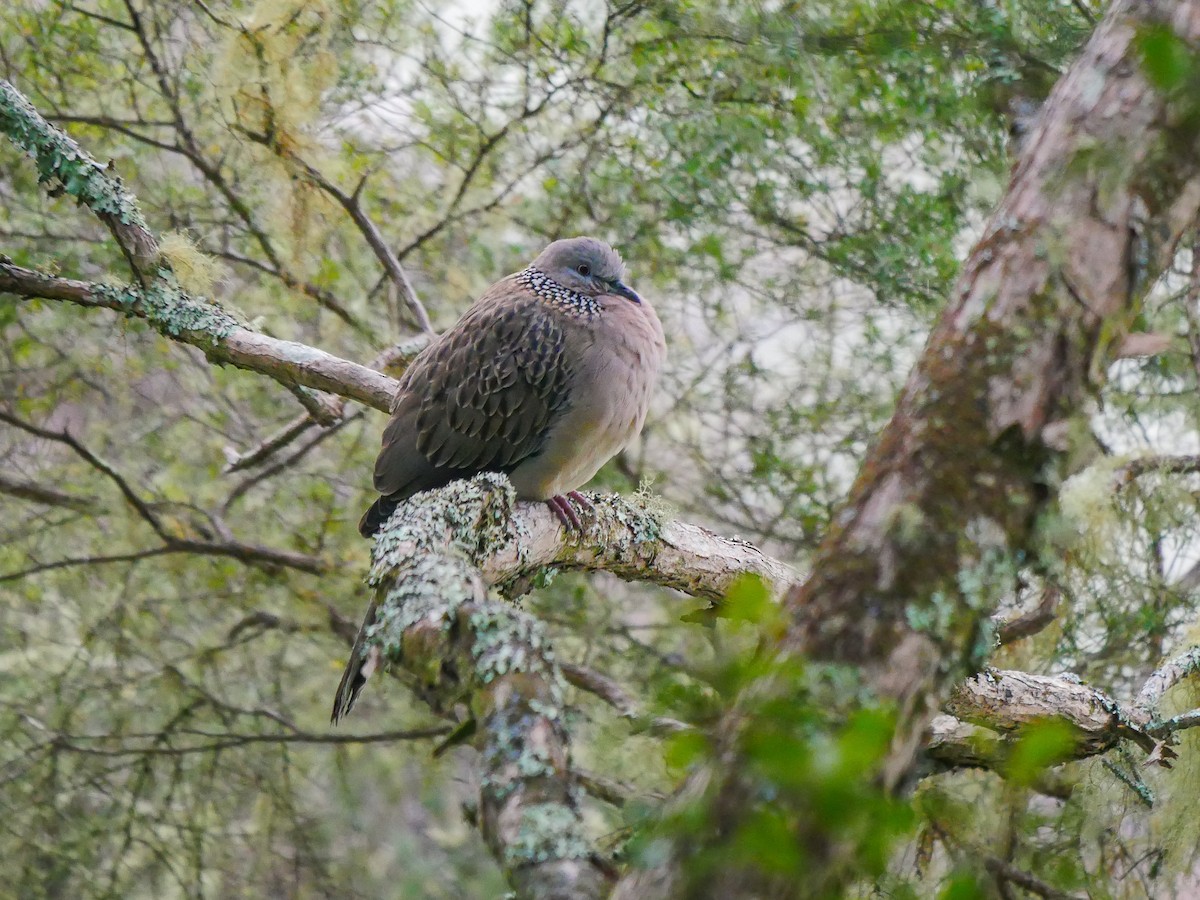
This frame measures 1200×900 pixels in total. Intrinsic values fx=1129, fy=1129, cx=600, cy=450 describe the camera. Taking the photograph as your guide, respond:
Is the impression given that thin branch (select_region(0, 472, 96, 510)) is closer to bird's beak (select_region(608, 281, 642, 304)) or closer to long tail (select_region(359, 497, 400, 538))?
long tail (select_region(359, 497, 400, 538))

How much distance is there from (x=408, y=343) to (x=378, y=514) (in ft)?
2.64

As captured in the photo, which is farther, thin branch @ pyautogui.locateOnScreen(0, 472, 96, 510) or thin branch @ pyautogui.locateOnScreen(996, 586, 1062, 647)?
thin branch @ pyautogui.locateOnScreen(0, 472, 96, 510)

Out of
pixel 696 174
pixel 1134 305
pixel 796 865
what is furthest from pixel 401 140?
pixel 796 865

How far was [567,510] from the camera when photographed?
292cm

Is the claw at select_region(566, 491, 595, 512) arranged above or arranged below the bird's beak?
below

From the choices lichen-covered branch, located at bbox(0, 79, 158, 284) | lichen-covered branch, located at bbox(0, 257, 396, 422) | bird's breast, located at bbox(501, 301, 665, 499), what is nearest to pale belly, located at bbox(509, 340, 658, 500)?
bird's breast, located at bbox(501, 301, 665, 499)

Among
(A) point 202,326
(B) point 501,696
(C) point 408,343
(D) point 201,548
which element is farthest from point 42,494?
(B) point 501,696

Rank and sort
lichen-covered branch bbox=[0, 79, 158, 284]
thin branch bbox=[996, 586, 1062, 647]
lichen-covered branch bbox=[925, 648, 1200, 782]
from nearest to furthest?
lichen-covered branch bbox=[925, 648, 1200, 782] < lichen-covered branch bbox=[0, 79, 158, 284] < thin branch bbox=[996, 586, 1062, 647]

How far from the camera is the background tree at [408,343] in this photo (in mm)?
3803

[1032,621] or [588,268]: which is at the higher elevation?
[588,268]

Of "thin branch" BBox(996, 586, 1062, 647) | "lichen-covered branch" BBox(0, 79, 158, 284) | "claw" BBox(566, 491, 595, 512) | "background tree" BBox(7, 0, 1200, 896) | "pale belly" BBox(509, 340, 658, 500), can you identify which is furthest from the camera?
"background tree" BBox(7, 0, 1200, 896)

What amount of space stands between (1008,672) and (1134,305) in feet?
5.24

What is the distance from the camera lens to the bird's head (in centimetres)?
361

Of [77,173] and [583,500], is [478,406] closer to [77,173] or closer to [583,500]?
[583,500]
